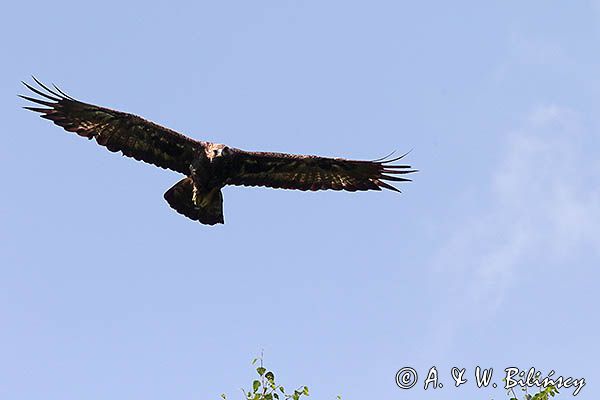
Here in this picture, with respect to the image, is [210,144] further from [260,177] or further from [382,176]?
[382,176]

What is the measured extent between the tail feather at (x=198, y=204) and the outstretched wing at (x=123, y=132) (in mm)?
520

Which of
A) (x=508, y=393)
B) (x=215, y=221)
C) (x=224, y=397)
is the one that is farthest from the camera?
(x=215, y=221)

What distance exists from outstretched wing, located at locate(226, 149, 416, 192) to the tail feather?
450 mm

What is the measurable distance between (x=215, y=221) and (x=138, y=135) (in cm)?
201

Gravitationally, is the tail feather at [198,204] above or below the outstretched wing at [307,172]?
below

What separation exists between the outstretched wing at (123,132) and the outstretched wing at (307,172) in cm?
85

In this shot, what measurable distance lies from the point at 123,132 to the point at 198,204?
1.83m

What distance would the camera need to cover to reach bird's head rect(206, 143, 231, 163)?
16453 millimetres

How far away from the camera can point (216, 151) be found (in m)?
16.5

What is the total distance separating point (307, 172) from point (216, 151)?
1.87 m

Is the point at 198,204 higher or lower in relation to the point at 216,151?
lower

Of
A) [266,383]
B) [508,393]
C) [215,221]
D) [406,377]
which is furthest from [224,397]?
[215,221]

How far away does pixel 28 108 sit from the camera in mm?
16938

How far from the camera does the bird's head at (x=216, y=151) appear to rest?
16.5 m
